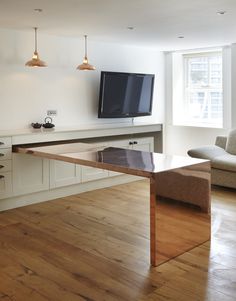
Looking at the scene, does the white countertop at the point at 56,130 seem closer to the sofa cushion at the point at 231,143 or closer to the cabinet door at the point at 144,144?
the cabinet door at the point at 144,144

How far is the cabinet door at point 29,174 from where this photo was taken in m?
4.56

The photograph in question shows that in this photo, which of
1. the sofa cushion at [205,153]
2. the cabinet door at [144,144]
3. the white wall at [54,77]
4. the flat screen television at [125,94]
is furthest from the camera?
the cabinet door at [144,144]

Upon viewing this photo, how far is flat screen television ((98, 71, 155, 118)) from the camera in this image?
5738mm

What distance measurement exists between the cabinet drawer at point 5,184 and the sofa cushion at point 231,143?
3.23 meters

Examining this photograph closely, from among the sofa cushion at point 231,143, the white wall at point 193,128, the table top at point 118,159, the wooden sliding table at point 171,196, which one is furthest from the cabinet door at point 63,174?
the white wall at point 193,128

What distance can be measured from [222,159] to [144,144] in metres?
1.30

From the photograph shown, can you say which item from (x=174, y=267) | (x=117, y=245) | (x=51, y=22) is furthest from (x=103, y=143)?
(x=174, y=267)

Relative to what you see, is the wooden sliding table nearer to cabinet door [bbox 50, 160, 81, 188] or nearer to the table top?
the table top

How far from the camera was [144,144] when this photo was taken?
611 centimetres

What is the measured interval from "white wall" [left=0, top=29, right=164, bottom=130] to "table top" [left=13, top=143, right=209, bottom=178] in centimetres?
94

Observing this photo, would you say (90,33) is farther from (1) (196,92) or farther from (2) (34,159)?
(1) (196,92)

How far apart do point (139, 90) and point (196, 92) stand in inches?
49.8

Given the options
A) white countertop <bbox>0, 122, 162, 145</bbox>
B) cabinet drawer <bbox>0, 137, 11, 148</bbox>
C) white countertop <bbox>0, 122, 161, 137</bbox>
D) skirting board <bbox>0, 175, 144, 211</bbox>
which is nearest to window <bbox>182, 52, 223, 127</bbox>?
white countertop <bbox>0, 122, 162, 145</bbox>

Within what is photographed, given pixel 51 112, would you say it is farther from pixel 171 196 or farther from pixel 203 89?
pixel 203 89
